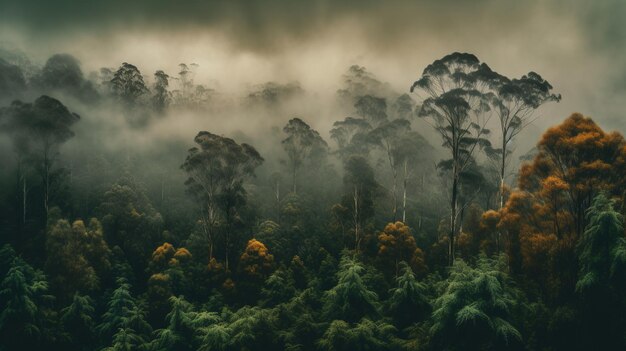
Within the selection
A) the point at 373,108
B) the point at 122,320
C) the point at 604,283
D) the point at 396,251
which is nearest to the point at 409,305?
the point at 604,283

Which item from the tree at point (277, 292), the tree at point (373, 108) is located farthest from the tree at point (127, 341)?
the tree at point (373, 108)

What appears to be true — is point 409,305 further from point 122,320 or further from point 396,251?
point 122,320

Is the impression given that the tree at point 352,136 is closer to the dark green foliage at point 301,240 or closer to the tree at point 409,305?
the dark green foliage at point 301,240

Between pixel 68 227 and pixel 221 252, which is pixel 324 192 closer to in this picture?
pixel 221 252

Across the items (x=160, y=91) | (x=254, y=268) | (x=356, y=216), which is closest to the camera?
(x=254, y=268)

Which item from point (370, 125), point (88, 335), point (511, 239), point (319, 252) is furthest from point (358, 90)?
point (88, 335)
